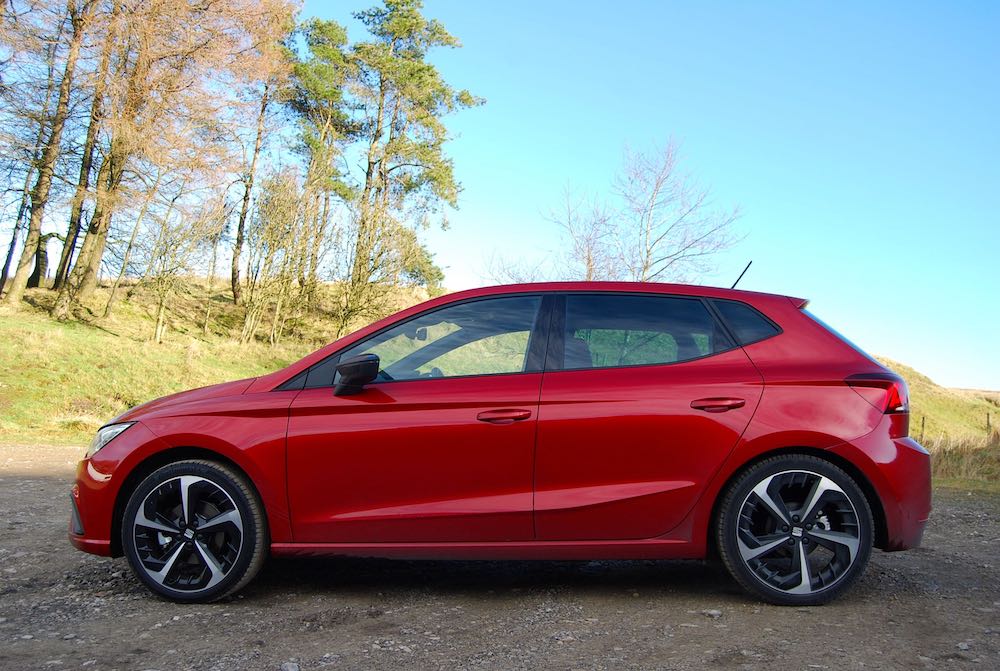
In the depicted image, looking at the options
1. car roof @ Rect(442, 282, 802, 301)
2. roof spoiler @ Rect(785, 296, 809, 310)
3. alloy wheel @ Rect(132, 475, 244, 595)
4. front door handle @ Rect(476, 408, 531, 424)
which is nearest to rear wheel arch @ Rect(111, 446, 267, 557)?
alloy wheel @ Rect(132, 475, 244, 595)

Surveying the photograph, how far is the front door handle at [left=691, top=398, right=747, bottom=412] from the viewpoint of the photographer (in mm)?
4098

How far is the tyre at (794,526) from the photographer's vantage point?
4.08m

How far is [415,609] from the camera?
13.6 feet

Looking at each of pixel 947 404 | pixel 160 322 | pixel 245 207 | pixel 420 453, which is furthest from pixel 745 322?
pixel 947 404

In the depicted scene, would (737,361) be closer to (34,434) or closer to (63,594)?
(63,594)

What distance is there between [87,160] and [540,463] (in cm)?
2419

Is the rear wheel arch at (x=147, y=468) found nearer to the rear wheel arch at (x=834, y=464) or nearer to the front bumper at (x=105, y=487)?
the front bumper at (x=105, y=487)

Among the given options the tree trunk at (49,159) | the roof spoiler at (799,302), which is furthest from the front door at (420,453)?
the tree trunk at (49,159)

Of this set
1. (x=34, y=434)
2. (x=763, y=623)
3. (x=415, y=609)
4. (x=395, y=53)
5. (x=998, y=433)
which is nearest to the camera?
(x=763, y=623)

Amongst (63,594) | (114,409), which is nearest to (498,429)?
(63,594)

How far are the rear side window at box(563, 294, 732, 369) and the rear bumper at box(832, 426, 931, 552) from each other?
0.82 meters

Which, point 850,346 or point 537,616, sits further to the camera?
point 850,346

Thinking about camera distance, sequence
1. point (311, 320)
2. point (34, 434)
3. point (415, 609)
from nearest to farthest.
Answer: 1. point (415, 609)
2. point (34, 434)
3. point (311, 320)

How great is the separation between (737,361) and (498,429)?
125 centimetres
